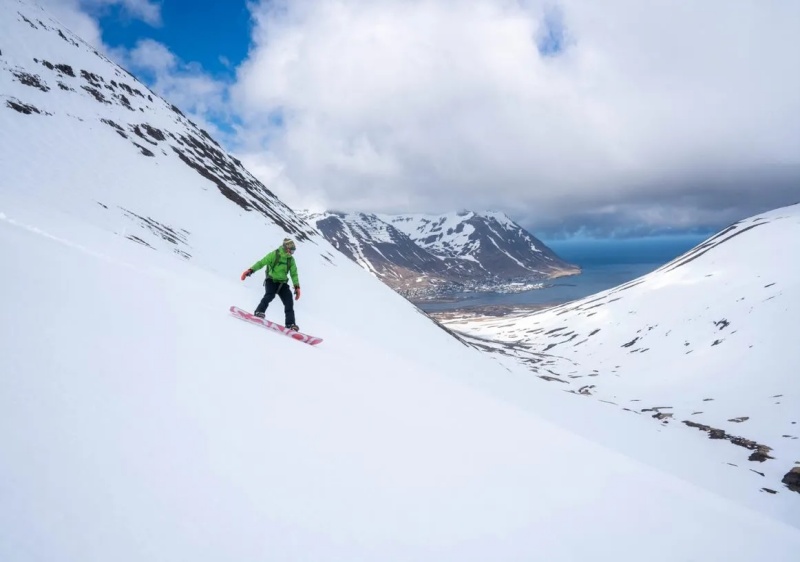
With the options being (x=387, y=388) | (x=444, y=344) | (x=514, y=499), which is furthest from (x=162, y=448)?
(x=444, y=344)

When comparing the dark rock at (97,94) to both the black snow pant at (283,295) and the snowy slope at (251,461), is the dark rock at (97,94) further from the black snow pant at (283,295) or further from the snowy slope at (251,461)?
the snowy slope at (251,461)

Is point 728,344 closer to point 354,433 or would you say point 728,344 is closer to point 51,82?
point 354,433

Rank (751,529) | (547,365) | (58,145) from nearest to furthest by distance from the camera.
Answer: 1. (751,529)
2. (58,145)
3. (547,365)

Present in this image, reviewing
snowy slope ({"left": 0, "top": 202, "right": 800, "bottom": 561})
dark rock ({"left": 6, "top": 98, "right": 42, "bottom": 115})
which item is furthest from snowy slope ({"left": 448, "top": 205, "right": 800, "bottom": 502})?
dark rock ({"left": 6, "top": 98, "right": 42, "bottom": 115})

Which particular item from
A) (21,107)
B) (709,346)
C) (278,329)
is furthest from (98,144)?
(709,346)

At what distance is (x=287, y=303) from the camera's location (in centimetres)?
1020

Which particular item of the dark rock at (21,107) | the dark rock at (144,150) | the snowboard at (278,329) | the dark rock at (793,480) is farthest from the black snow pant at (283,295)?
the dark rock at (144,150)

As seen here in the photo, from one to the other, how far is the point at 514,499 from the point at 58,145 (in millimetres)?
40789

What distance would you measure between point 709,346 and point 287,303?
296 feet

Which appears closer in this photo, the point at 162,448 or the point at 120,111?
the point at 162,448

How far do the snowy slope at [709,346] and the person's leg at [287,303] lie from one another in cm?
3338

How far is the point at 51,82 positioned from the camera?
43.5 m

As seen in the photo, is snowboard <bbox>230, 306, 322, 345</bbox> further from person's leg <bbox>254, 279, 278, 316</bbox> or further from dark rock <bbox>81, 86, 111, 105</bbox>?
dark rock <bbox>81, 86, 111, 105</bbox>

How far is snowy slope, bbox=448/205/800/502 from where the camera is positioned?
143 feet
